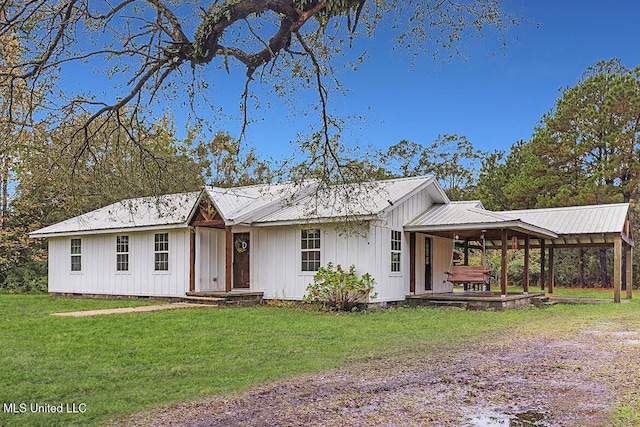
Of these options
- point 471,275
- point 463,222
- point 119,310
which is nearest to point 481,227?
point 463,222

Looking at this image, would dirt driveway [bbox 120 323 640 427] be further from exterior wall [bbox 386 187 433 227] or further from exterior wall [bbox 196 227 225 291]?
exterior wall [bbox 196 227 225 291]

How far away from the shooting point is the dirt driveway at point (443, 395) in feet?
16.8

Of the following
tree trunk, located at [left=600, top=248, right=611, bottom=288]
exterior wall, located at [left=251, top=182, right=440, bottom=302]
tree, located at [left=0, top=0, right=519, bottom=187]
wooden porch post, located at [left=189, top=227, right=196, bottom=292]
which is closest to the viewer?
tree, located at [left=0, top=0, right=519, bottom=187]

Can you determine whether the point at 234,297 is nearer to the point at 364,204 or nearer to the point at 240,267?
the point at 240,267

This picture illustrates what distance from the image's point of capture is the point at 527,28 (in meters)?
6.50

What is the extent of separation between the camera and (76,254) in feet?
69.3

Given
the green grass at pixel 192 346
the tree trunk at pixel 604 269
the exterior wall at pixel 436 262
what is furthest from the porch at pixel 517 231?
the tree trunk at pixel 604 269

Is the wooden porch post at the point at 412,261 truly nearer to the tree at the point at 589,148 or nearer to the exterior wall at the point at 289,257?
the exterior wall at the point at 289,257

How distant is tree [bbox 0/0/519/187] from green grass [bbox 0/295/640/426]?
8.96 feet

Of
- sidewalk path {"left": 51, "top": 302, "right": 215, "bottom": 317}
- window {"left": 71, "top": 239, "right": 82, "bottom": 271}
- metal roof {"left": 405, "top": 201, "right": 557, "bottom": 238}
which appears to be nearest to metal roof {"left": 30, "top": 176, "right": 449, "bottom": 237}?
window {"left": 71, "top": 239, "right": 82, "bottom": 271}

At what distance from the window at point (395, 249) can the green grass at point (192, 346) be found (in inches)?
68.3

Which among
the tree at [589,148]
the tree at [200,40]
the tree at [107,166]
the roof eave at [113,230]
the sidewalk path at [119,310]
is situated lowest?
the sidewalk path at [119,310]

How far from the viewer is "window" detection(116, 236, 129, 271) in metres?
19.6

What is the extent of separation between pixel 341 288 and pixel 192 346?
6.56m
